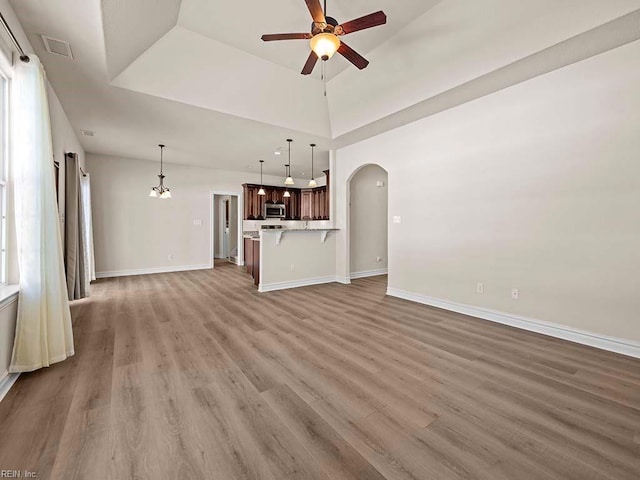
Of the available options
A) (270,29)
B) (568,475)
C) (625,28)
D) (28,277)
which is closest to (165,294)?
(28,277)

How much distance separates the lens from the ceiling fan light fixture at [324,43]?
2.30 meters

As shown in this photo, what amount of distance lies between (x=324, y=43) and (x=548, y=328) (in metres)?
3.71

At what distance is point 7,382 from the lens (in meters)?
2.05

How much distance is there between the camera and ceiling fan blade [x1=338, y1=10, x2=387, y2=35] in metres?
2.22

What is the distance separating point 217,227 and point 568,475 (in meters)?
10.6

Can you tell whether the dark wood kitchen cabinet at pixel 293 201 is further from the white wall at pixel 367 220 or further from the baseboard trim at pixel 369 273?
the baseboard trim at pixel 369 273

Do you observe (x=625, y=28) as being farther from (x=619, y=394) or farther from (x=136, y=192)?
(x=136, y=192)

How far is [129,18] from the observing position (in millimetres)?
2498

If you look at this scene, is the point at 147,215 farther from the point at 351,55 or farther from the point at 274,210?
the point at 351,55

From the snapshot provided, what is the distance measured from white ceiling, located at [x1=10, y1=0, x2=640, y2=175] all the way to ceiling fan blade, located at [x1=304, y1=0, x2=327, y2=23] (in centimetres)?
88

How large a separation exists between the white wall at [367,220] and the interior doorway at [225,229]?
446 centimetres

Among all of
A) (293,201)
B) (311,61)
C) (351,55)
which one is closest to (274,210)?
(293,201)

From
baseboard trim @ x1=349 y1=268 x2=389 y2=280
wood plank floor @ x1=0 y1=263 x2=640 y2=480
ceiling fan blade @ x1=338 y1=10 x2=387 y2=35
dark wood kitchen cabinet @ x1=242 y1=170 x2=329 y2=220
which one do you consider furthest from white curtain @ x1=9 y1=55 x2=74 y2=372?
dark wood kitchen cabinet @ x1=242 y1=170 x2=329 y2=220

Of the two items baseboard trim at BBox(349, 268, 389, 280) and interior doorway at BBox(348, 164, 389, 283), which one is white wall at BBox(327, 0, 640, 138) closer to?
interior doorway at BBox(348, 164, 389, 283)
